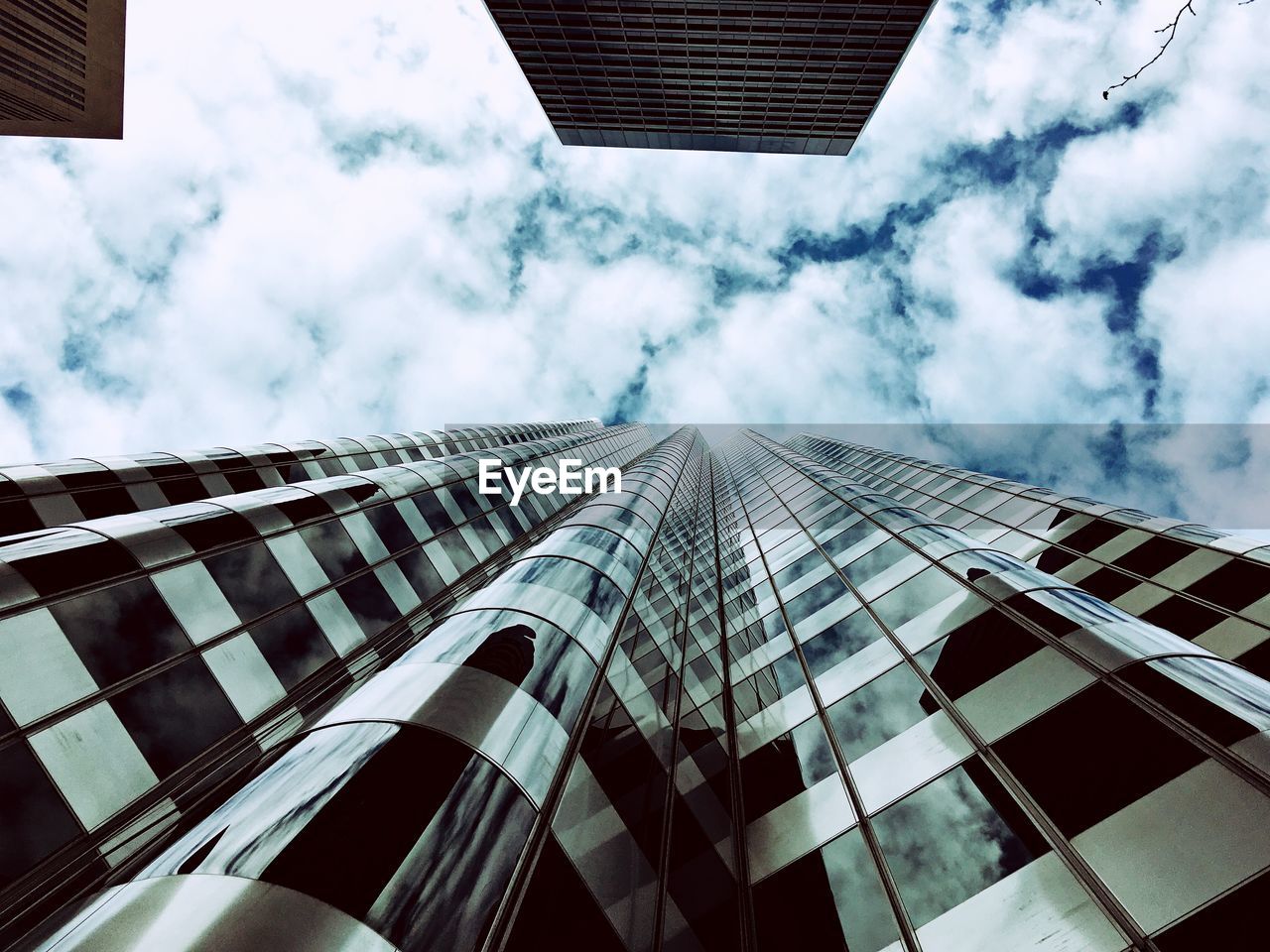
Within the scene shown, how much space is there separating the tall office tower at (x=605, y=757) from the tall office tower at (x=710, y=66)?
63.8 metres

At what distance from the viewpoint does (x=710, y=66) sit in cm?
6644

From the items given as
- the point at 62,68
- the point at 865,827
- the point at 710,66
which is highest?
the point at 62,68

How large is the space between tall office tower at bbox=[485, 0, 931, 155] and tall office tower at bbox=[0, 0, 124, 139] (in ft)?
113

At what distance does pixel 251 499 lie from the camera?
17.5m

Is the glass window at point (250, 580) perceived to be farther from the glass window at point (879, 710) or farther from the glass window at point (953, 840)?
the glass window at point (953, 840)

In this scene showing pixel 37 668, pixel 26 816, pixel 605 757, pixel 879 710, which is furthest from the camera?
pixel 879 710

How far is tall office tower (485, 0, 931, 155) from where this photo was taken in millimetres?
59875

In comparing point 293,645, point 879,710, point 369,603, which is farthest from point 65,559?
point 879,710

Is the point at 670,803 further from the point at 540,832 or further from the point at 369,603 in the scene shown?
the point at 369,603

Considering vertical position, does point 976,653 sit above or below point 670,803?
below

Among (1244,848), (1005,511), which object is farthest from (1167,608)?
(1244,848)

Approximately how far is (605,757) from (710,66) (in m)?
76.4

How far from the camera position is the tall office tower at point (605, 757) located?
6301 mm

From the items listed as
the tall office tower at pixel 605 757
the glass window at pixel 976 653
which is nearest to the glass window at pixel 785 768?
the tall office tower at pixel 605 757
